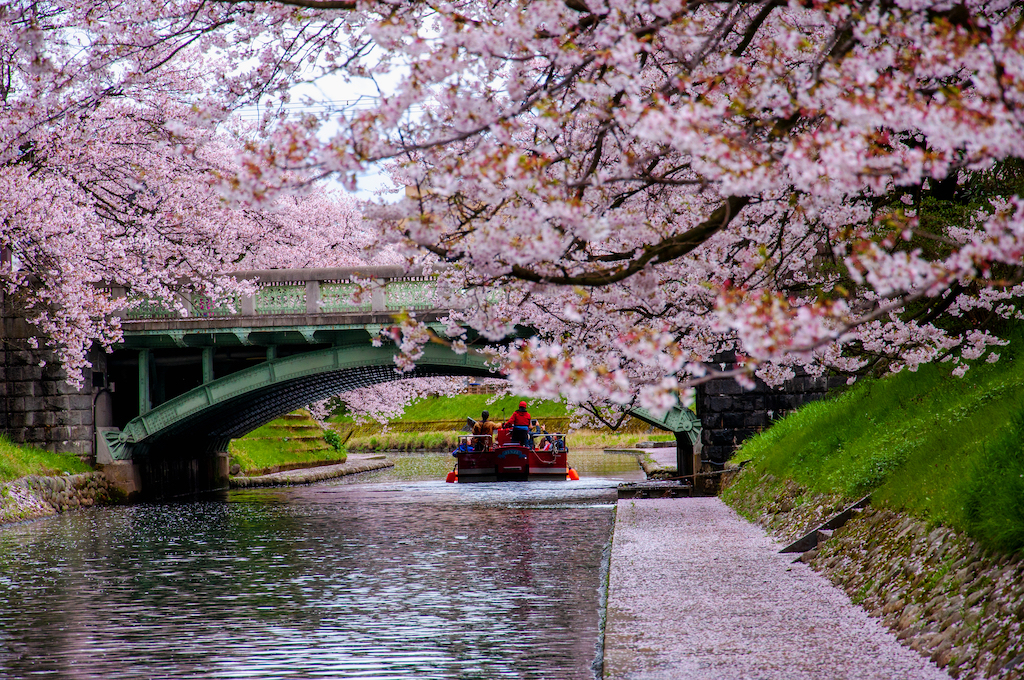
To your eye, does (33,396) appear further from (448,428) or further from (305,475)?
(448,428)

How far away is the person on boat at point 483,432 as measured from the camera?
38.9m

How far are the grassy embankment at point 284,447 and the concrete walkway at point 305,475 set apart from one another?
0.62m

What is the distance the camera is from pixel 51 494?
2672 cm

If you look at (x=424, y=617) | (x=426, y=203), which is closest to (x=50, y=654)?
(x=424, y=617)

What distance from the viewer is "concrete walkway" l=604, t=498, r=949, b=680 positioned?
653cm

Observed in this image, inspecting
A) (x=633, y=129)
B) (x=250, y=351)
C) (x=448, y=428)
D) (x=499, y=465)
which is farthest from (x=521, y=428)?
(x=448, y=428)

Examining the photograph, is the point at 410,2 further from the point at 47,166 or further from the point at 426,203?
the point at 47,166

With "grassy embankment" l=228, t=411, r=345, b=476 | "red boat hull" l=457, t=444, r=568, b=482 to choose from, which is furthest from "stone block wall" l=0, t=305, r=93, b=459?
"red boat hull" l=457, t=444, r=568, b=482

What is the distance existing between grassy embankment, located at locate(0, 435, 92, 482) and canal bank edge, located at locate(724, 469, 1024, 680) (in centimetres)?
2020

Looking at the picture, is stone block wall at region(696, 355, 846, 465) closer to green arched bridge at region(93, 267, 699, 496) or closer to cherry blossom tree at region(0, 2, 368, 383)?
green arched bridge at region(93, 267, 699, 496)

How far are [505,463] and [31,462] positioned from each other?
1566 centimetres

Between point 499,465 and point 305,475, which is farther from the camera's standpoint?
point 305,475

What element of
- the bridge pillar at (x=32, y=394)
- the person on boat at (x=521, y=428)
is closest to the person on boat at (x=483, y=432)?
the person on boat at (x=521, y=428)

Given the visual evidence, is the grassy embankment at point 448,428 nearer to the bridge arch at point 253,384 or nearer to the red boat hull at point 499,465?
the red boat hull at point 499,465
